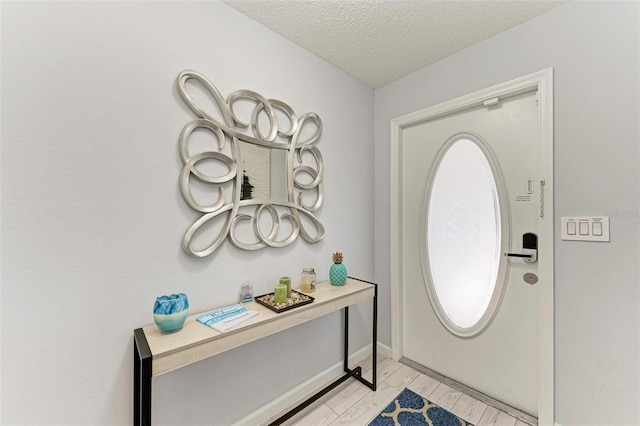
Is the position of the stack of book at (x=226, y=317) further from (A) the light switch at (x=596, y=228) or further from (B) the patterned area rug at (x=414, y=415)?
(A) the light switch at (x=596, y=228)

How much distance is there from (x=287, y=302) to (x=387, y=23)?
1.82 m

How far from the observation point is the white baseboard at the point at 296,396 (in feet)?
5.18

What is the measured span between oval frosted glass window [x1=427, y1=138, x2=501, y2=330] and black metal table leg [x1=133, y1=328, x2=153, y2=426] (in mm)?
1926

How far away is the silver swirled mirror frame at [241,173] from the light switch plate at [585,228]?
4.82 feet

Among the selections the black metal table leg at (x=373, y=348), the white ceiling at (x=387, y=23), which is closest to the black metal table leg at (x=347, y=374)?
the black metal table leg at (x=373, y=348)

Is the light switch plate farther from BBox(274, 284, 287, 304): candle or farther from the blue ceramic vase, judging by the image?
the blue ceramic vase

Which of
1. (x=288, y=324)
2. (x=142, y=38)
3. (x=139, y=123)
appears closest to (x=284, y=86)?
(x=142, y=38)

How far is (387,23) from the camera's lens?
164 cm

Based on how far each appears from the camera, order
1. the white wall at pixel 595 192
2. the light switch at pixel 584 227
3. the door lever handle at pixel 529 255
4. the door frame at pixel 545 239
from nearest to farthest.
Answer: the white wall at pixel 595 192
the light switch at pixel 584 227
the door frame at pixel 545 239
the door lever handle at pixel 529 255

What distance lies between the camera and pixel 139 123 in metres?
1.21

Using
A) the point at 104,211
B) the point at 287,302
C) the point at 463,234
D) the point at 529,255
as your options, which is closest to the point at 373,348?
the point at 287,302

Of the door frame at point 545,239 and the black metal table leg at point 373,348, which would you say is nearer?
the door frame at point 545,239

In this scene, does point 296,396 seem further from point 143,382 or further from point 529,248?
point 529,248

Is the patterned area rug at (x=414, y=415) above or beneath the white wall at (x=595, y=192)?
beneath
